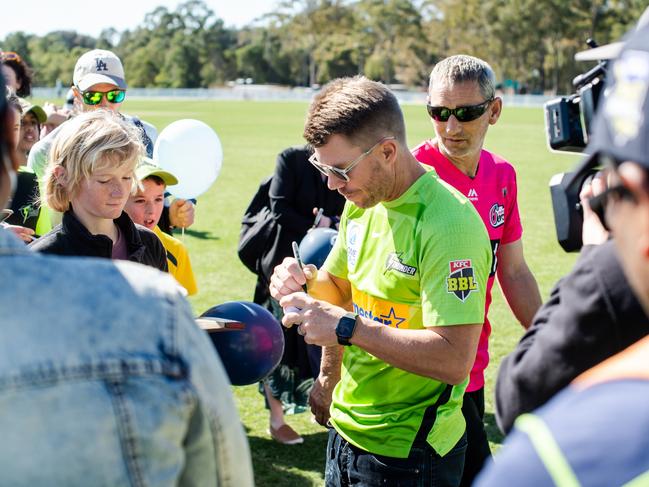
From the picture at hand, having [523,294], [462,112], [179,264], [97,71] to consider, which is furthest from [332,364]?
[97,71]

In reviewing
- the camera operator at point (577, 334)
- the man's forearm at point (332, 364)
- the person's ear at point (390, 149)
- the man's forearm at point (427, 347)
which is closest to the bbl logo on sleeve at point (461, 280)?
the man's forearm at point (427, 347)

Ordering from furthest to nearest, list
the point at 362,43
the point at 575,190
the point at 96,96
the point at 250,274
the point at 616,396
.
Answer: the point at 362,43 < the point at 250,274 < the point at 96,96 < the point at 575,190 < the point at 616,396

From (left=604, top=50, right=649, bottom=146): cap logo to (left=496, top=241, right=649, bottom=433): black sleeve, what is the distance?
63 cm

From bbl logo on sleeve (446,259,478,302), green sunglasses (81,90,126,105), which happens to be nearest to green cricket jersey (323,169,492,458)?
bbl logo on sleeve (446,259,478,302)

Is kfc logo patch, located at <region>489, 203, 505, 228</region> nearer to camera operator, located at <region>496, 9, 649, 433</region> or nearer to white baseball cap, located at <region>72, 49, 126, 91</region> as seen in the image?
camera operator, located at <region>496, 9, 649, 433</region>

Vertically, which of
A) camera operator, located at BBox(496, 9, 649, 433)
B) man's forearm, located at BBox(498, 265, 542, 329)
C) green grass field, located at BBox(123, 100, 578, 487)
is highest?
camera operator, located at BBox(496, 9, 649, 433)

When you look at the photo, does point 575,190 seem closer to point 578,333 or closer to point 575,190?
point 575,190

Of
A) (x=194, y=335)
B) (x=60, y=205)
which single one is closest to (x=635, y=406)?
(x=194, y=335)

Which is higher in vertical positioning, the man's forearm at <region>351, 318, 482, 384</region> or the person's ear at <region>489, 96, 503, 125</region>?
the person's ear at <region>489, 96, 503, 125</region>

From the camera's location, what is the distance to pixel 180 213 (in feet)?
17.8

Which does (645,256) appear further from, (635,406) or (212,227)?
(212,227)

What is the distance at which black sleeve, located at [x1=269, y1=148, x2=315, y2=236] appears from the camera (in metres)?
5.84

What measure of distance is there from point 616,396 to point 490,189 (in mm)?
3252

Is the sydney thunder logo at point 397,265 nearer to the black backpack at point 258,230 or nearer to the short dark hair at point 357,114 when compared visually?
the short dark hair at point 357,114
